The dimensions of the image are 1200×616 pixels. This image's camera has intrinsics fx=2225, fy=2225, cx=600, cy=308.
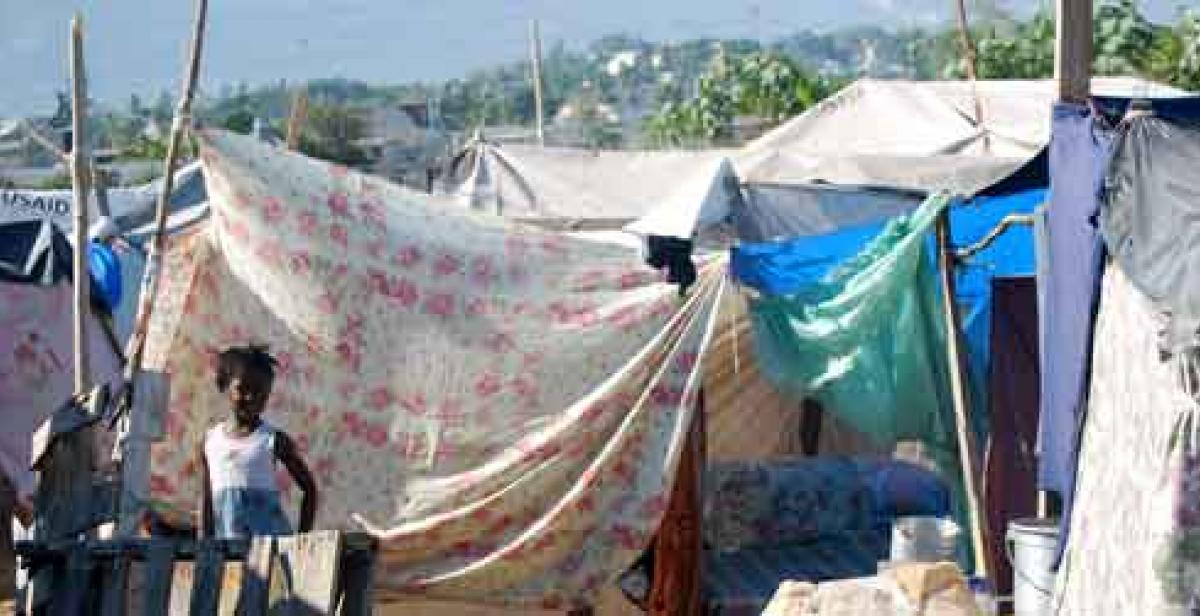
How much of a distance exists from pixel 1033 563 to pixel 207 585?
3.54 m

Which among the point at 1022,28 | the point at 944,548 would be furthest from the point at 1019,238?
the point at 1022,28

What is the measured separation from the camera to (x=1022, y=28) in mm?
38094

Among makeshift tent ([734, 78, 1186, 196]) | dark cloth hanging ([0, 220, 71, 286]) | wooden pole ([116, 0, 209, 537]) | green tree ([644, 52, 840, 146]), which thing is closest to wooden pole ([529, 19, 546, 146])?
makeshift tent ([734, 78, 1186, 196])

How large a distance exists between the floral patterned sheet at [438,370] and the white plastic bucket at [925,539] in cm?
101

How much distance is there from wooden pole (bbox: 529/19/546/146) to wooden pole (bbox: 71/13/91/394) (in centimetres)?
1293

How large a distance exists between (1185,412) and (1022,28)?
105ft

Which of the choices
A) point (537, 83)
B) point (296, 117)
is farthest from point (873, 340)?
point (537, 83)

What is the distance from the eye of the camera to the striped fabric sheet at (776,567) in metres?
9.50

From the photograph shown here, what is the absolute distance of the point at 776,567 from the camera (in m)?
9.95

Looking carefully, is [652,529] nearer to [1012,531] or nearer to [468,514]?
[468,514]

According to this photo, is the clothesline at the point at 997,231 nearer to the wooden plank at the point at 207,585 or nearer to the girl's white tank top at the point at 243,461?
the girl's white tank top at the point at 243,461

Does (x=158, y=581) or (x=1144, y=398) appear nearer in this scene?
(x=158, y=581)

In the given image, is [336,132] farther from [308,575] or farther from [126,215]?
Result: [308,575]

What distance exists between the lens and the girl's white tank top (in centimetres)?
768
